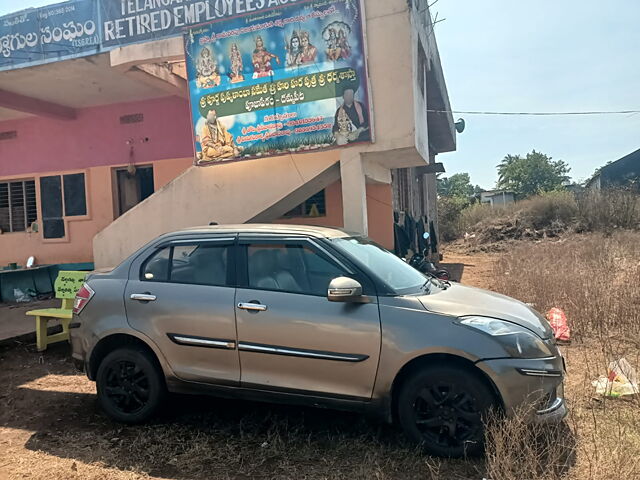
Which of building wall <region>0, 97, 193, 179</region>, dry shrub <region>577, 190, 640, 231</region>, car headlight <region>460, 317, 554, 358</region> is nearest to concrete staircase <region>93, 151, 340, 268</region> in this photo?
building wall <region>0, 97, 193, 179</region>

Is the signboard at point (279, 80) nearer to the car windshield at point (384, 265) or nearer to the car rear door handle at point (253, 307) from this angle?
the car windshield at point (384, 265)

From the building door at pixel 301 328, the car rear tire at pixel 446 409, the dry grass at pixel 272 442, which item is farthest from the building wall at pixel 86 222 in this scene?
the car rear tire at pixel 446 409

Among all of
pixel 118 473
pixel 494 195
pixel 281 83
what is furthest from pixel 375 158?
pixel 494 195

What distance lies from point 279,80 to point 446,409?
604 cm

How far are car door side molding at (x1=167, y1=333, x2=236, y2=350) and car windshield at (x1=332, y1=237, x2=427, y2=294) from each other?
114 centimetres

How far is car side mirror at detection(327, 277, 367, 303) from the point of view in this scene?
3.44 metres

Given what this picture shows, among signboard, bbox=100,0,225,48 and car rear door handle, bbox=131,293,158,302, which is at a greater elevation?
signboard, bbox=100,0,225,48

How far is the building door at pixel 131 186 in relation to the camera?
1170 centimetres

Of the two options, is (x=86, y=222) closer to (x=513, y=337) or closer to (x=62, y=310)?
(x=62, y=310)

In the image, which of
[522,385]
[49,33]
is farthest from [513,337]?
[49,33]

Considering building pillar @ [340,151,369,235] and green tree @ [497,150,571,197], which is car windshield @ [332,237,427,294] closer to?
building pillar @ [340,151,369,235]

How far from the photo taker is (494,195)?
165 ft

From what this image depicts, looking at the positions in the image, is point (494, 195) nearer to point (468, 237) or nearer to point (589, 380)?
point (468, 237)

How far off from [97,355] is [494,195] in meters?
50.2
